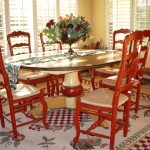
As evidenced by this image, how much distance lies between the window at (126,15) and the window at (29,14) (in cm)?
82

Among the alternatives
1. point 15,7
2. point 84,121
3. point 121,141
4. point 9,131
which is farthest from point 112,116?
point 15,7

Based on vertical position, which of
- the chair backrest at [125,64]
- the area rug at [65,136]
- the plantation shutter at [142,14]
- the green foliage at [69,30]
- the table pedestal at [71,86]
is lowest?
the area rug at [65,136]

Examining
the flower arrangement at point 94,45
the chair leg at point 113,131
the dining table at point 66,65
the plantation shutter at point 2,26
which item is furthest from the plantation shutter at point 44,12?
the chair leg at point 113,131

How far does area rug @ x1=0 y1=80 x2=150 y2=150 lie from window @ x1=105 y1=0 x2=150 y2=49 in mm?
2214

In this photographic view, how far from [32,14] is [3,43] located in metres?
0.79

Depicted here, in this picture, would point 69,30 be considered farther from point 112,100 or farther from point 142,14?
point 142,14

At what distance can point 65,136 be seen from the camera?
2.62 meters

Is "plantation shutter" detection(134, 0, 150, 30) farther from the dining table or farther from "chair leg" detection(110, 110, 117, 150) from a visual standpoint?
"chair leg" detection(110, 110, 117, 150)

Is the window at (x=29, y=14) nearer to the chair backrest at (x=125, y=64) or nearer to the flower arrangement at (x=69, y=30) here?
the flower arrangement at (x=69, y=30)

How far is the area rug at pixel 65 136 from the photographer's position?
7.94 ft

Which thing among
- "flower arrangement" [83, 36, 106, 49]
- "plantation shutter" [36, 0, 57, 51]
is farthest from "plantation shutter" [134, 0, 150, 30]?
"plantation shutter" [36, 0, 57, 51]

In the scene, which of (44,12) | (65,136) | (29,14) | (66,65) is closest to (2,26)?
(29,14)

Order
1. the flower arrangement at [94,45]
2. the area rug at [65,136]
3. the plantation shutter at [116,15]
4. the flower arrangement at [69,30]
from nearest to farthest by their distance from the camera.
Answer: the area rug at [65,136] → the flower arrangement at [69,30] → the plantation shutter at [116,15] → the flower arrangement at [94,45]

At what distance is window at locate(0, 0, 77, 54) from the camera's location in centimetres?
432
